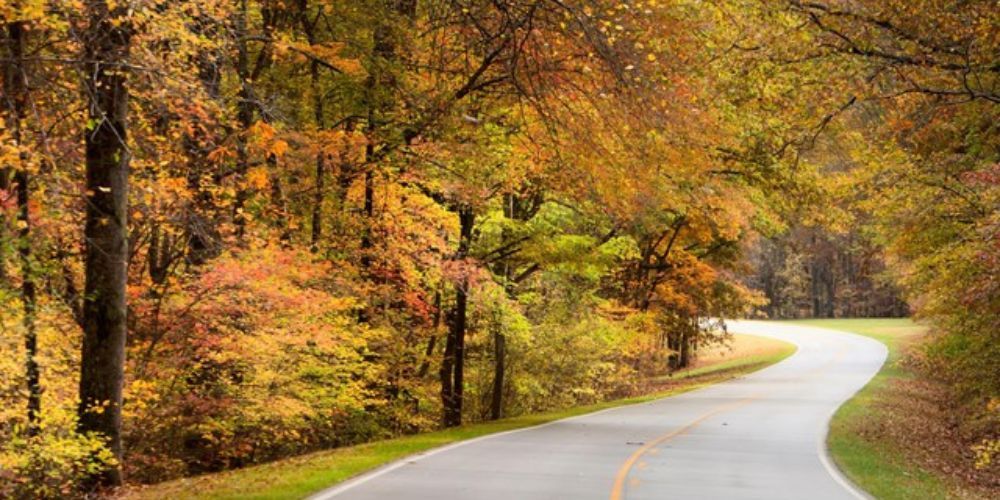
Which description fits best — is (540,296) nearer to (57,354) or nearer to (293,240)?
(293,240)

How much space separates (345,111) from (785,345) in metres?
53.0

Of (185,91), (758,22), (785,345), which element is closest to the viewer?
(185,91)

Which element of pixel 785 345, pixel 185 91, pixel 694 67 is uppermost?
pixel 694 67

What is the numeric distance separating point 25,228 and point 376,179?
1008 cm

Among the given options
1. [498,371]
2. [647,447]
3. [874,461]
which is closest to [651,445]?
[647,447]

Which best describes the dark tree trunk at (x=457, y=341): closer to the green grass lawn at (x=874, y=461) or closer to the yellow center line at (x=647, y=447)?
the yellow center line at (x=647, y=447)

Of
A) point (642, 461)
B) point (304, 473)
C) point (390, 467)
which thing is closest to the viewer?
point (304, 473)

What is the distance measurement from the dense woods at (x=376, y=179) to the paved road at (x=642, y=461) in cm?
338

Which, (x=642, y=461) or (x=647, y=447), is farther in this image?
(x=647, y=447)

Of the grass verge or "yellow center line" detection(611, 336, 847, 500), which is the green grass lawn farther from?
"yellow center line" detection(611, 336, 847, 500)

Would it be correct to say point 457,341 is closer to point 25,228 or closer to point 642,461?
point 642,461

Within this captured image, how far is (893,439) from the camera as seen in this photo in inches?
885

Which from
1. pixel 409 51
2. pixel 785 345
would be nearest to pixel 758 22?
pixel 409 51

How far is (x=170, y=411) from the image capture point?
15.6m
